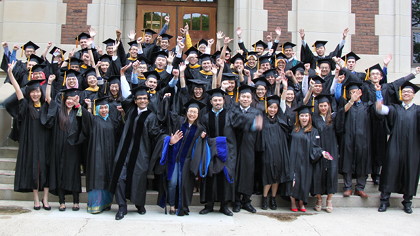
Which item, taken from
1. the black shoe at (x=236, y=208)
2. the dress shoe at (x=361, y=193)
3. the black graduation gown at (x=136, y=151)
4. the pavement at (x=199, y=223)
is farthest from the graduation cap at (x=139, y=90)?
the dress shoe at (x=361, y=193)

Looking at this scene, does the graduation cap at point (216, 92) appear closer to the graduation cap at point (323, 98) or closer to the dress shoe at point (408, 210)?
the graduation cap at point (323, 98)

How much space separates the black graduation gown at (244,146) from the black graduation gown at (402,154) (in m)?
2.17

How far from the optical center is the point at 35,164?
5883mm

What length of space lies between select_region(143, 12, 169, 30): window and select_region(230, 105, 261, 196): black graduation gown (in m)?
5.46

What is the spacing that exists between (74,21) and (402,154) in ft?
24.7

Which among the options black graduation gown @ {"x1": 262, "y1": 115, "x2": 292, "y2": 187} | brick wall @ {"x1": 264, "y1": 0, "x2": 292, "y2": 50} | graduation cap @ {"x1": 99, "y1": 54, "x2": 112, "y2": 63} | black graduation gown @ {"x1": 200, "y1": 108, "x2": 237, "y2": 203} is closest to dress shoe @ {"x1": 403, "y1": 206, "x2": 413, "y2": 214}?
black graduation gown @ {"x1": 262, "y1": 115, "x2": 292, "y2": 187}

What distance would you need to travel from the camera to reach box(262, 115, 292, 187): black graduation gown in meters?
6.20

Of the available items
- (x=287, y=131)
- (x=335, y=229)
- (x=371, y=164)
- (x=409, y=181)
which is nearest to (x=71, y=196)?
(x=287, y=131)

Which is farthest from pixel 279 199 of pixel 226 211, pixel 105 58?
pixel 105 58

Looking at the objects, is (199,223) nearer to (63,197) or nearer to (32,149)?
(63,197)

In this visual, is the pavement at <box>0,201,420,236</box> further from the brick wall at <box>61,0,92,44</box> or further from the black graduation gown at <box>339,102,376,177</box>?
the brick wall at <box>61,0,92,44</box>

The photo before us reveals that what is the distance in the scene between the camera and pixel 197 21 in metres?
11.1

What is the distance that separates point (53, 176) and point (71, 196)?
66 cm

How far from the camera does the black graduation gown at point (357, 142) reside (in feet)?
21.8
